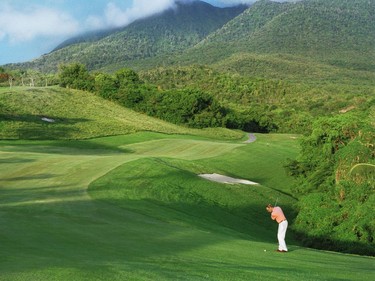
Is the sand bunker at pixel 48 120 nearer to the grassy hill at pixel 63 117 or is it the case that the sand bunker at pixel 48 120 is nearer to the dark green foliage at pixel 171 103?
the grassy hill at pixel 63 117

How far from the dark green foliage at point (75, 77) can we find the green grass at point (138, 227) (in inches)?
3323

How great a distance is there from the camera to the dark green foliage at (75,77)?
4656 inches

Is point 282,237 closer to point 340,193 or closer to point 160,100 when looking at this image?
point 340,193

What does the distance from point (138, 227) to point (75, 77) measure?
107 metres

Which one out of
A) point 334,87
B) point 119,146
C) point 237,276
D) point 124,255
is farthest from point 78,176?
point 334,87

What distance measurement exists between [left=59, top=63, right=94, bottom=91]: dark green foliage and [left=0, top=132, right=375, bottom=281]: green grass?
277ft

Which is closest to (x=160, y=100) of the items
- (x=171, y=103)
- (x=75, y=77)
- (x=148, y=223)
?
(x=171, y=103)

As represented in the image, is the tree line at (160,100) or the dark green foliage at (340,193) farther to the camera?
the tree line at (160,100)

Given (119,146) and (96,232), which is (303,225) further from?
(119,146)

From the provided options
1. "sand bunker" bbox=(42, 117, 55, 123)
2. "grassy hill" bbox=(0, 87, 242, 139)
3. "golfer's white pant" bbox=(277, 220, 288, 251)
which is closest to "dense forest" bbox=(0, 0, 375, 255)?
"grassy hill" bbox=(0, 87, 242, 139)

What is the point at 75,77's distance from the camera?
120 meters

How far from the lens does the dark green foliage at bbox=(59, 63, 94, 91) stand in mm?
118250

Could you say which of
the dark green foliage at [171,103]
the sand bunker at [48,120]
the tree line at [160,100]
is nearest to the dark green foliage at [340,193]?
the sand bunker at [48,120]

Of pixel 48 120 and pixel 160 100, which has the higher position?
pixel 160 100
